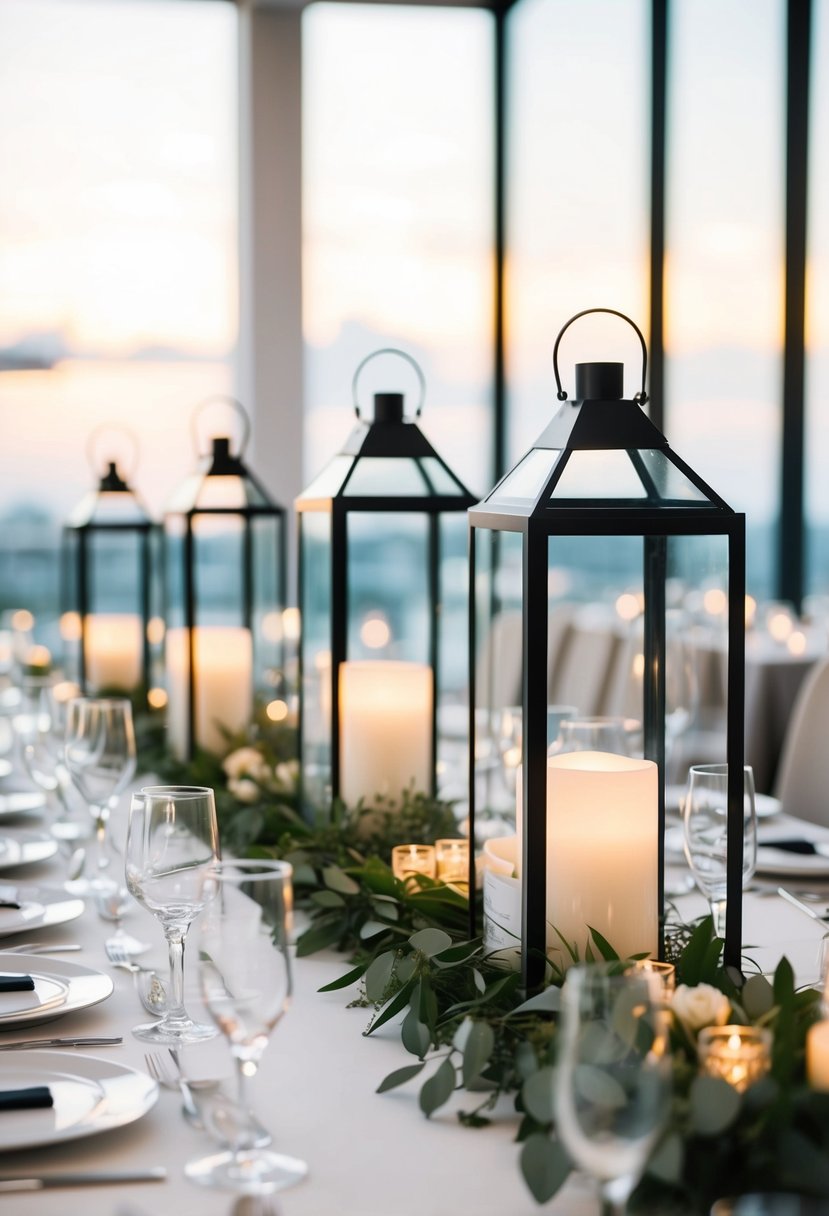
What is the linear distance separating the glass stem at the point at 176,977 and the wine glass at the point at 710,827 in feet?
1.83

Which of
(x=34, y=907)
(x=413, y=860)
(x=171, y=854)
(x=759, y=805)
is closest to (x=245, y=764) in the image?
(x=34, y=907)

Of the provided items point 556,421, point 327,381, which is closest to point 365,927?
point 556,421

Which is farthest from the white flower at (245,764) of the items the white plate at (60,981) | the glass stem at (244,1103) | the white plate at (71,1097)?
the glass stem at (244,1103)

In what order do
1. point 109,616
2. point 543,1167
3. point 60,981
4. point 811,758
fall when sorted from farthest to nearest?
point 109,616 → point 811,758 → point 60,981 → point 543,1167

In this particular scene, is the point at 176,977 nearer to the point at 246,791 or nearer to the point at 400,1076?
the point at 400,1076

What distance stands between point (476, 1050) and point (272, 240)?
214 inches

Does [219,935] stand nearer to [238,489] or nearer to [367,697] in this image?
[367,697]

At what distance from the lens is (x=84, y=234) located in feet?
20.0

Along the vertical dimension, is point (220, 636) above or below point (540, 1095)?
above

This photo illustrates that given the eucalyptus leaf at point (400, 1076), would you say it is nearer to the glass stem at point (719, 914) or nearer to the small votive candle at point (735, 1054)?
the small votive candle at point (735, 1054)

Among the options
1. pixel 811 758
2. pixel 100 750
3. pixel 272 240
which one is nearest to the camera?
pixel 100 750

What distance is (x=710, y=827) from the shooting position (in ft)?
4.95

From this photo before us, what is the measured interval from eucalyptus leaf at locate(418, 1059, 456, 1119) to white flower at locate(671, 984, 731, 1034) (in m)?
0.18

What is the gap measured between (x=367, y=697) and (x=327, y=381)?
4594 mm
